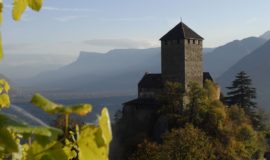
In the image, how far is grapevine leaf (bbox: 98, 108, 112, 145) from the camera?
3.96 feet

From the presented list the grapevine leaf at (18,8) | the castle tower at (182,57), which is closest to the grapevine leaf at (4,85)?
the grapevine leaf at (18,8)

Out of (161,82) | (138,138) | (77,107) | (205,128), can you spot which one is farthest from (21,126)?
(161,82)

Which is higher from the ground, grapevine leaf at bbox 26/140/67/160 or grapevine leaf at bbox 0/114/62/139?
grapevine leaf at bbox 0/114/62/139

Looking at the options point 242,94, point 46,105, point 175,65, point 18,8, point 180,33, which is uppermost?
point 180,33

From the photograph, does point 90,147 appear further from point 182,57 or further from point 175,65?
point 182,57

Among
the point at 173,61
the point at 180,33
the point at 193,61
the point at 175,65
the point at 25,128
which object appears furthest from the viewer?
the point at 180,33

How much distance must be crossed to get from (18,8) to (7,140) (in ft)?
1.42

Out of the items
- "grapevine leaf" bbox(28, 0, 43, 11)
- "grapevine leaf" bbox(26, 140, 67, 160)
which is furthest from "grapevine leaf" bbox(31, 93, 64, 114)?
"grapevine leaf" bbox(28, 0, 43, 11)

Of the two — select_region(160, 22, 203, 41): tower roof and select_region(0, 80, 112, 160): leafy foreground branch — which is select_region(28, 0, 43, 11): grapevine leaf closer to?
select_region(0, 80, 112, 160): leafy foreground branch

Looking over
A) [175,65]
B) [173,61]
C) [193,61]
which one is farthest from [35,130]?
[193,61]

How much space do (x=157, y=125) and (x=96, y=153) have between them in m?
43.5

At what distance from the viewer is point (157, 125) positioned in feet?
146

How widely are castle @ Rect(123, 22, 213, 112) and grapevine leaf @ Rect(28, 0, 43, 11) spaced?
4405cm

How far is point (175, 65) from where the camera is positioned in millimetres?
46688
